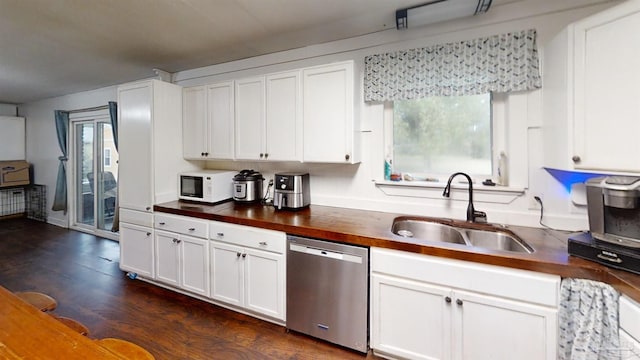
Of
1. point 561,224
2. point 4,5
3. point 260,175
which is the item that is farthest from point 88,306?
point 561,224

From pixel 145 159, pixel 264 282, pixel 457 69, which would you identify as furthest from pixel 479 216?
pixel 145 159

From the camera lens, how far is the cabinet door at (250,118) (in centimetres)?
262

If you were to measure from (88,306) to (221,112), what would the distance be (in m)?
2.18

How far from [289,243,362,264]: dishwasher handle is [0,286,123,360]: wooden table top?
1248 millimetres

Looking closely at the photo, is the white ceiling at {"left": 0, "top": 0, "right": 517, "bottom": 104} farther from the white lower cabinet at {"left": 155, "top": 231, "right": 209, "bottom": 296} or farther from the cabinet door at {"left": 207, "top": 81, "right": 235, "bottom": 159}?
the white lower cabinet at {"left": 155, "top": 231, "right": 209, "bottom": 296}

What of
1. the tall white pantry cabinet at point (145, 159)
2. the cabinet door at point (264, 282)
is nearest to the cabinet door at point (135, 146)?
the tall white pantry cabinet at point (145, 159)

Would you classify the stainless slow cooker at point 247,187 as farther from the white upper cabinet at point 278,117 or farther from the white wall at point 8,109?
the white wall at point 8,109

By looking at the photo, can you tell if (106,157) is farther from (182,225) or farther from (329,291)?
(329,291)

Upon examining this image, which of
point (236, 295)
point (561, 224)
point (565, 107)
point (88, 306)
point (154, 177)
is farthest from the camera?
point (154, 177)

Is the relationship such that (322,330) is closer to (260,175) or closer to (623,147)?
(260,175)

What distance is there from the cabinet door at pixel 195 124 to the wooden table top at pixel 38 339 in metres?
2.13

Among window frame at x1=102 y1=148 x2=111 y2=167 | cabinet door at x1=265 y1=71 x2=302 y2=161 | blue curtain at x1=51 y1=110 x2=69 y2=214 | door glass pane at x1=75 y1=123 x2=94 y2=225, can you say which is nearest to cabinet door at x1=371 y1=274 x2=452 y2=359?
cabinet door at x1=265 y1=71 x2=302 y2=161

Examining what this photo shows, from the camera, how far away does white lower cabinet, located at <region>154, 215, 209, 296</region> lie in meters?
2.40

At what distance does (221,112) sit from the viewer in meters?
2.83
